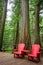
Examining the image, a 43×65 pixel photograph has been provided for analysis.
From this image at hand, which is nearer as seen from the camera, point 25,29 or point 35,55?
point 35,55

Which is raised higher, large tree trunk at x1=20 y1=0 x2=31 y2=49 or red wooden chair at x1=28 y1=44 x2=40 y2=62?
large tree trunk at x1=20 y1=0 x2=31 y2=49

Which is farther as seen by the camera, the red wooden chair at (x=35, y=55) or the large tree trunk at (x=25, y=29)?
the large tree trunk at (x=25, y=29)

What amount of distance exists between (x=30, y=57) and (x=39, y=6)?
6.39m

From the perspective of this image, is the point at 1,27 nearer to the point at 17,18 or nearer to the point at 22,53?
the point at 17,18

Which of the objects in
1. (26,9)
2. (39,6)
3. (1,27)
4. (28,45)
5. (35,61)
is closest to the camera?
(35,61)

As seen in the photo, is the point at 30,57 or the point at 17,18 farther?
the point at 17,18

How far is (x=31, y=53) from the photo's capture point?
34.7 ft

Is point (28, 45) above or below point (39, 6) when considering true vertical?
below

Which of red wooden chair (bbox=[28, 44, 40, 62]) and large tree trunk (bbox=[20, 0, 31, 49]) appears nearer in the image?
red wooden chair (bbox=[28, 44, 40, 62])

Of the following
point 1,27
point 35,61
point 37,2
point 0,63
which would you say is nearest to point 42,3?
point 37,2

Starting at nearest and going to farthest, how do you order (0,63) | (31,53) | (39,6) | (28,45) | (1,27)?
1. (0,63)
2. (31,53)
3. (28,45)
4. (39,6)
5. (1,27)

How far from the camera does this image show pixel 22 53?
10.9 m

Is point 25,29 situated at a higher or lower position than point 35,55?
higher

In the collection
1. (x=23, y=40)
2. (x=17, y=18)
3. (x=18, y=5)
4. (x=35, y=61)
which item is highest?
(x=18, y=5)
